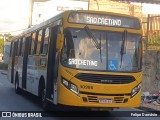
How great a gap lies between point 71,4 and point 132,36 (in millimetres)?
41516

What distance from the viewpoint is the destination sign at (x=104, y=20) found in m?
11.1

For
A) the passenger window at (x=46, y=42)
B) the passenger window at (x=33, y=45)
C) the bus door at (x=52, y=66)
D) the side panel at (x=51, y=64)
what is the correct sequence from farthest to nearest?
the passenger window at (x=33, y=45)
the passenger window at (x=46, y=42)
the side panel at (x=51, y=64)
the bus door at (x=52, y=66)

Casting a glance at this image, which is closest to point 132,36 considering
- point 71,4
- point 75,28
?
point 75,28

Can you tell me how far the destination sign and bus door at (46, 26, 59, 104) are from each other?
105 centimetres

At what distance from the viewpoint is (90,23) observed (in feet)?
36.6

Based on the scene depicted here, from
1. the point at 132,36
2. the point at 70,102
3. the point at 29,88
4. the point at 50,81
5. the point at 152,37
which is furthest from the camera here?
the point at 152,37

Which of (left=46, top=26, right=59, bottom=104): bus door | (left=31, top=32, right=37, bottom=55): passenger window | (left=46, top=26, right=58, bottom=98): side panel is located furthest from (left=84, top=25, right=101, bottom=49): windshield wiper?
(left=31, top=32, right=37, bottom=55): passenger window

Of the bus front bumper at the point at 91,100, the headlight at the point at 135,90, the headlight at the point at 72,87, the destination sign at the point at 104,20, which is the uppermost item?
the destination sign at the point at 104,20

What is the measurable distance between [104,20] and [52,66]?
2144 mm

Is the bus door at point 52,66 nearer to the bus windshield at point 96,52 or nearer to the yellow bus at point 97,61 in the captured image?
the yellow bus at point 97,61

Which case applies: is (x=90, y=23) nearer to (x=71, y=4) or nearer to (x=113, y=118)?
(x=113, y=118)

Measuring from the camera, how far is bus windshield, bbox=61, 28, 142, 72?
1075 centimetres

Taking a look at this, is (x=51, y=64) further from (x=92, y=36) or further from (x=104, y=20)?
(x=104, y=20)

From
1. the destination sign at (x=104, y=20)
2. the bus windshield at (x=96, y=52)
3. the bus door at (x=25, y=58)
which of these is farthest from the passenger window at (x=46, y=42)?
the bus door at (x=25, y=58)
